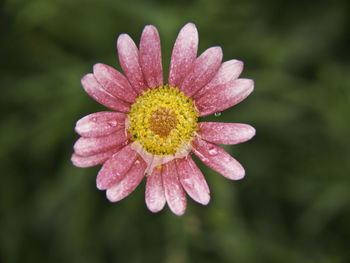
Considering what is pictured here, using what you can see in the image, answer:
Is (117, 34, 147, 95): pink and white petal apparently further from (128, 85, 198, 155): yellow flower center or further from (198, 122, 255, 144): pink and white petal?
(198, 122, 255, 144): pink and white petal

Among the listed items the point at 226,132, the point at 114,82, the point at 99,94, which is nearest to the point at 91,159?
the point at 99,94

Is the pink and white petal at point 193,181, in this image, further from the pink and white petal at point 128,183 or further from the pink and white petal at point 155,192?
the pink and white petal at point 128,183

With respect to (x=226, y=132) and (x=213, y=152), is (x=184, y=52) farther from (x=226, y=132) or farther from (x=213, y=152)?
(x=213, y=152)

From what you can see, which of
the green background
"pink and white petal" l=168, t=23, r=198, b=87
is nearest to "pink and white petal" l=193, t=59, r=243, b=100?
"pink and white petal" l=168, t=23, r=198, b=87

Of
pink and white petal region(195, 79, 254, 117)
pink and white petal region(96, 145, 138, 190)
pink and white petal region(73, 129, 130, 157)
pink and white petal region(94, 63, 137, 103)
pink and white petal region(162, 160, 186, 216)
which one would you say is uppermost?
pink and white petal region(94, 63, 137, 103)

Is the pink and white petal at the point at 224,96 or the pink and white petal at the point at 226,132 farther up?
the pink and white petal at the point at 224,96

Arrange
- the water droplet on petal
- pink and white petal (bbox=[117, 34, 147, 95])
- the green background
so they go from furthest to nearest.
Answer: the green background, the water droplet on petal, pink and white petal (bbox=[117, 34, 147, 95])

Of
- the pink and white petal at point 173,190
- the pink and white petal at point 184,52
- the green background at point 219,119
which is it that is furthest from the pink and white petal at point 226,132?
the green background at point 219,119

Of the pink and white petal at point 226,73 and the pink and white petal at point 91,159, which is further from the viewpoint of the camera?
the pink and white petal at point 226,73
